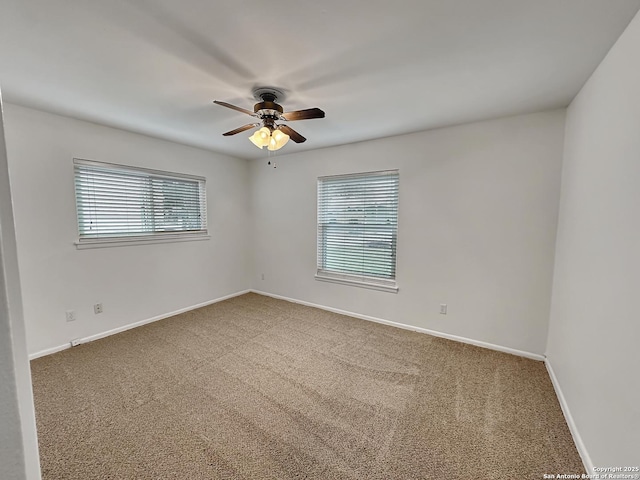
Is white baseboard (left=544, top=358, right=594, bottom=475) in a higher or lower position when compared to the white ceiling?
lower

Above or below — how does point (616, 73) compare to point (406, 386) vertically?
above

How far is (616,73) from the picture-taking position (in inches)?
60.4

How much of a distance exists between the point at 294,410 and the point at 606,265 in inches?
85.5

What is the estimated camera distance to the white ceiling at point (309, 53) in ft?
4.39

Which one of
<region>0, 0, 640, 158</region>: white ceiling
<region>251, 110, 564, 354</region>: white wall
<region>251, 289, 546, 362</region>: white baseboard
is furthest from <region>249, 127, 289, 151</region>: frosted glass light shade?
<region>251, 289, 546, 362</region>: white baseboard

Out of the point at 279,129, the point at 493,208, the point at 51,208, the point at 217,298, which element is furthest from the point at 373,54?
the point at 217,298

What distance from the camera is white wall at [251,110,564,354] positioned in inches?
101

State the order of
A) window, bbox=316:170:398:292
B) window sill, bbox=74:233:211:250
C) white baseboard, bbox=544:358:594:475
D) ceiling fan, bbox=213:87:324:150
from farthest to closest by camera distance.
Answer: window, bbox=316:170:398:292 < window sill, bbox=74:233:211:250 < ceiling fan, bbox=213:87:324:150 < white baseboard, bbox=544:358:594:475

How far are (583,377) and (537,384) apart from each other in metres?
0.67

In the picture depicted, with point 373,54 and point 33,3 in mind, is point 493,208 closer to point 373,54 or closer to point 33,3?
point 373,54

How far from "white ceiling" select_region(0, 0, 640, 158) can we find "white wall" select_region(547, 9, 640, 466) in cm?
27

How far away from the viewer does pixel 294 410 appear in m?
1.96

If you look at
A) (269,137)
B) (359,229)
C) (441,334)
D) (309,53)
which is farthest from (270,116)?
(441,334)

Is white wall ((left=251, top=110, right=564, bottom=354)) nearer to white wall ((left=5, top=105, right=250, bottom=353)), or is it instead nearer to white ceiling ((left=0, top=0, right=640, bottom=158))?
white ceiling ((left=0, top=0, right=640, bottom=158))
